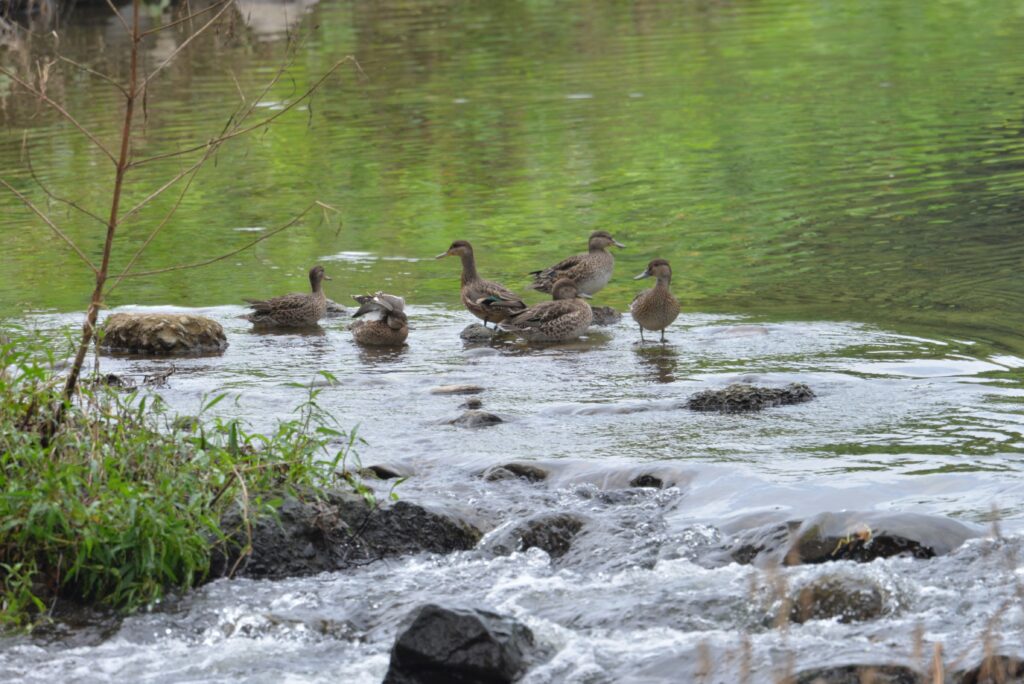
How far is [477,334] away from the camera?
40.0ft

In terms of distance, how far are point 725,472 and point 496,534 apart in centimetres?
141

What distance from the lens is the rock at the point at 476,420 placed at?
30.1 feet

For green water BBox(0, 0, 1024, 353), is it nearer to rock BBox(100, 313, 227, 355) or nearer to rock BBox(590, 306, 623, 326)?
rock BBox(590, 306, 623, 326)

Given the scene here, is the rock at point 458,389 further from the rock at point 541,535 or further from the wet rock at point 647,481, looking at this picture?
the rock at point 541,535

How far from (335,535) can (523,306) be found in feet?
18.2

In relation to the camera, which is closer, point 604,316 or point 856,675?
point 856,675

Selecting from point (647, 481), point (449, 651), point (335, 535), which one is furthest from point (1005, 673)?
point (335, 535)

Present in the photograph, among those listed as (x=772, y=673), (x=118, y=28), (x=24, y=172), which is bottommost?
(x=772, y=673)

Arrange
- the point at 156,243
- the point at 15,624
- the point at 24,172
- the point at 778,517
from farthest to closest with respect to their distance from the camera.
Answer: the point at 24,172 → the point at 156,243 → the point at 778,517 → the point at 15,624

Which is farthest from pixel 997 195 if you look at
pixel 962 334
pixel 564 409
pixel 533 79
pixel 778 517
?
pixel 533 79

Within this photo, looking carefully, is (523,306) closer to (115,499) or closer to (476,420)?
(476,420)

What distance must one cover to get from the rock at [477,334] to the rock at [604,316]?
1.03 meters

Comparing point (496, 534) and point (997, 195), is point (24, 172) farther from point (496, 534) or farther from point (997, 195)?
point (496, 534)

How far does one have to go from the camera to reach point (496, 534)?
731cm
